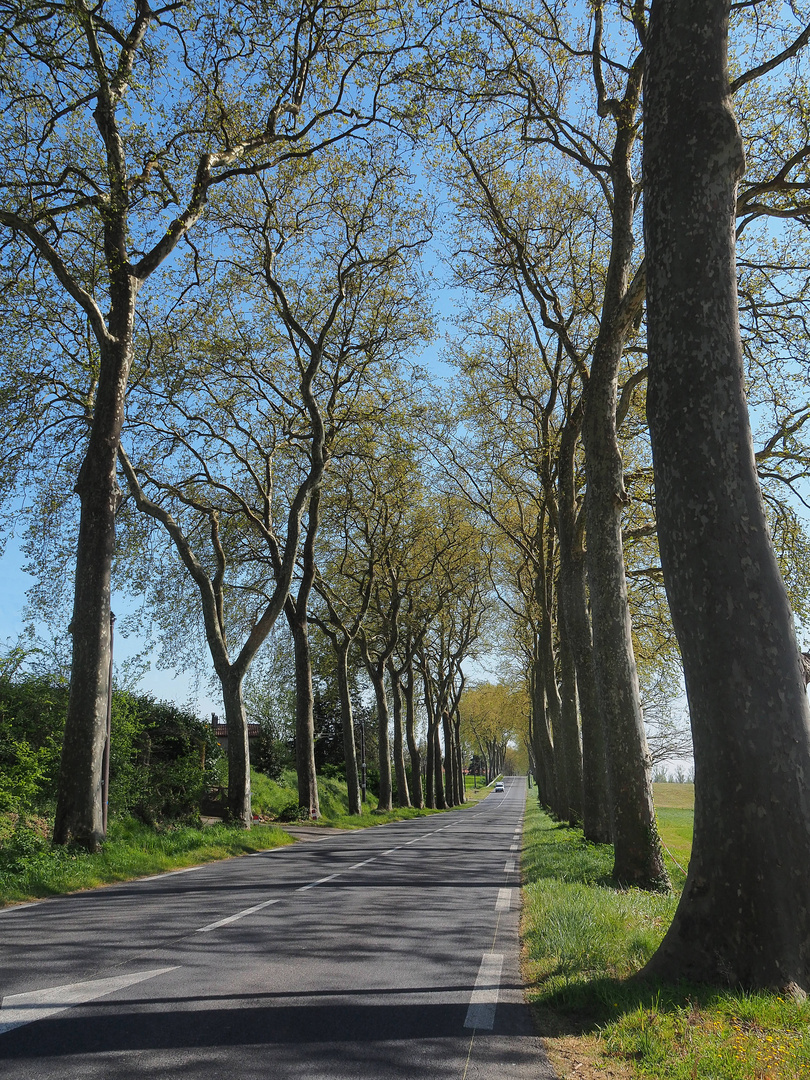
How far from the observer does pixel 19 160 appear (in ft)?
41.0

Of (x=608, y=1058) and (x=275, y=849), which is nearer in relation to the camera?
(x=608, y=1058)

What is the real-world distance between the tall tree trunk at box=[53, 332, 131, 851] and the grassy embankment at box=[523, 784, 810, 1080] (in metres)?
7.61

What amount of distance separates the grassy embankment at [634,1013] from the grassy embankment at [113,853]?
242 inches

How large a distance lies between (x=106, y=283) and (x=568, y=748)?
1577 cm

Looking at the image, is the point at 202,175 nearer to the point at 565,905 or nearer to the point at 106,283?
the point at 106,283

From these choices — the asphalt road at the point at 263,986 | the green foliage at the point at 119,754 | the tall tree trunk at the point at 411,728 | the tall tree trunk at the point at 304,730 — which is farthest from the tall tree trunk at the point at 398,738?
the asphalt road at the point at 263,986

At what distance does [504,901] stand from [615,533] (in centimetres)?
525

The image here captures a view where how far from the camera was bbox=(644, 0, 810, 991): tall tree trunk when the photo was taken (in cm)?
438

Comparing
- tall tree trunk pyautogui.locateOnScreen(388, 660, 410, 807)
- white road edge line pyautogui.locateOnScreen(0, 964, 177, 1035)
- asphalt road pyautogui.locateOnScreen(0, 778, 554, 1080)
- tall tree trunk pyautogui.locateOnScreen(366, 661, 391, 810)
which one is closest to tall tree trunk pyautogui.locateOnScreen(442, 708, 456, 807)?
tall tree trunk pyautogui.locateOnScreen(388, 660, 410, 807)

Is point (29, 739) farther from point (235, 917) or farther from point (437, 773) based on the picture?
point (437, 773)

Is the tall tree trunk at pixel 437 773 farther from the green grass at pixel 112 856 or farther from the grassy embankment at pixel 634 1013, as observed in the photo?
the grassy embankment at pixel 634 1013

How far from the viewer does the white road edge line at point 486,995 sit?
4.52 m

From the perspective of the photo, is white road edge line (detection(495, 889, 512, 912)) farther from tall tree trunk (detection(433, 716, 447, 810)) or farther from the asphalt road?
tall tree trunk (detection(433, 716, 447, 810))

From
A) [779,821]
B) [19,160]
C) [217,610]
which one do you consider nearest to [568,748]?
[217,610]
